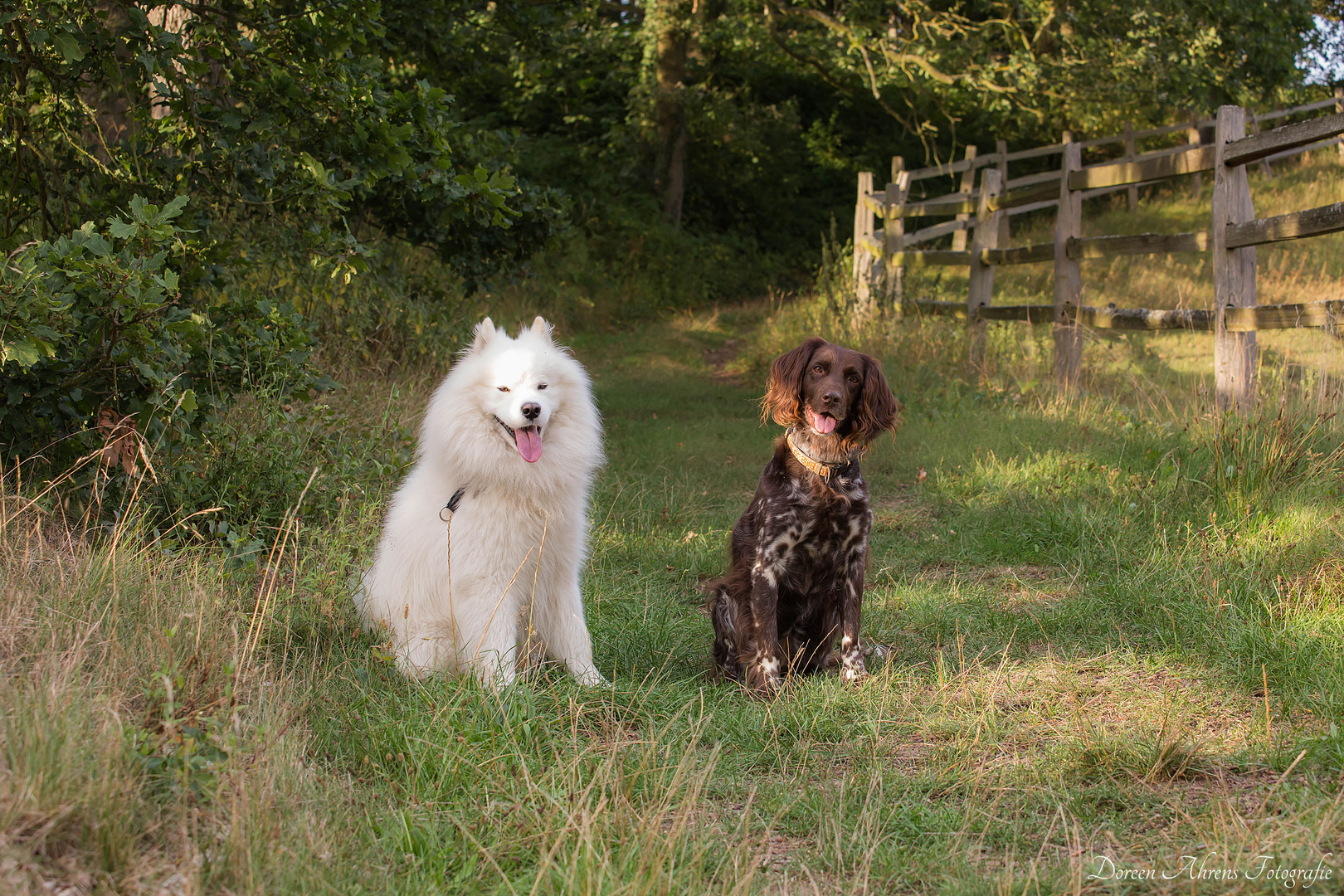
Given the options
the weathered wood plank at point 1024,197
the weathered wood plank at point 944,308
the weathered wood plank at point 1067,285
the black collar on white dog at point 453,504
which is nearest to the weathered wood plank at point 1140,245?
the weathered wood plank at point 1067,285

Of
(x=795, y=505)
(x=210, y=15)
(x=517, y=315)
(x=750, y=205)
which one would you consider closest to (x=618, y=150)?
(x=750, y=205)

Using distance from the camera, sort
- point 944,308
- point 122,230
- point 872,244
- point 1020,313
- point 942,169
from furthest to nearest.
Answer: point 942,169
point 872,244
point 944,308
point 1020,313
point 122,230

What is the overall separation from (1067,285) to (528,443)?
6794 millimetres

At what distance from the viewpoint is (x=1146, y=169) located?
8.07 meters

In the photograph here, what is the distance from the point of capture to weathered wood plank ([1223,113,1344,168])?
19.4ft

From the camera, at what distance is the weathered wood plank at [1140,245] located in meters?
7.39

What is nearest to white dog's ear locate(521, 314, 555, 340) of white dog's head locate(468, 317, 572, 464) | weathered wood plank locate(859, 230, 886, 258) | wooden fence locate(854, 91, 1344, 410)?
white dog's head locate(468, 317, 572, 464)

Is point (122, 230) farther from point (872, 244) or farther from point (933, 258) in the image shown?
point (872, 244)

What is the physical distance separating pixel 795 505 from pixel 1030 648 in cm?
124

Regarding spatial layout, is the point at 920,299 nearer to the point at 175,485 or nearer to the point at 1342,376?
the point at 1342,376

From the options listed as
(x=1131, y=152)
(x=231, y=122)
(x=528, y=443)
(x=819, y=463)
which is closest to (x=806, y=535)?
(x=819, y=463)

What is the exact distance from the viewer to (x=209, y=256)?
16.4ft

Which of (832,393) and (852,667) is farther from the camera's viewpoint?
(832,393)

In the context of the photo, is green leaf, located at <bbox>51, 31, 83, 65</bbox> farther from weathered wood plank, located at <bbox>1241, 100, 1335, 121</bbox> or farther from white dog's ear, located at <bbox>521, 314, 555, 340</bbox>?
weathered wood plank, located at <bbox>1241, 100, 1335, 121</bbox>
